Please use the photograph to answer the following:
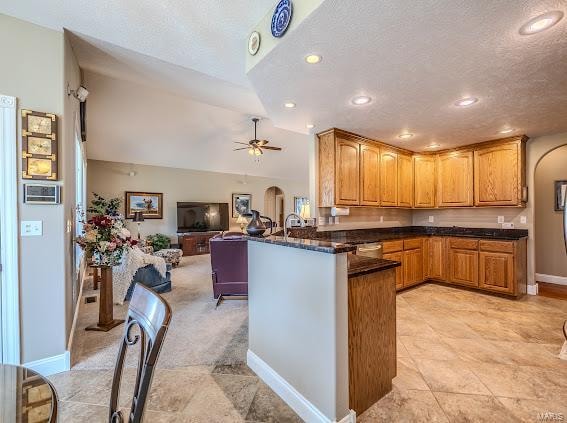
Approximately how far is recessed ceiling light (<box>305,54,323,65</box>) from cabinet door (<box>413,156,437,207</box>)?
350cm

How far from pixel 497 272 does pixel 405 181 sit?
184cm

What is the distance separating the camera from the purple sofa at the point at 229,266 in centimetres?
359

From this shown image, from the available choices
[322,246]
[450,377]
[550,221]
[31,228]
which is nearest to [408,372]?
[450,377]

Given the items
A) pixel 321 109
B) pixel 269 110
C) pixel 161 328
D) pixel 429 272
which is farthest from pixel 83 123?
pixel 429 272

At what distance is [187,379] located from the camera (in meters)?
2.03

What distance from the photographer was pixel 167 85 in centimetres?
317

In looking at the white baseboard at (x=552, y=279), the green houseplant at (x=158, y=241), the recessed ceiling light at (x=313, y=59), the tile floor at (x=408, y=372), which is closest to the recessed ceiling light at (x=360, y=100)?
the recessed ceiling light at (x=313, y=59)

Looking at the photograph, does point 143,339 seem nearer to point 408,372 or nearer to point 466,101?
point 408,372

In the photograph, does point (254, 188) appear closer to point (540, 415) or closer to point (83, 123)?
point (83, 123)

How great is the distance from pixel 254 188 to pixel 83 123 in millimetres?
6063

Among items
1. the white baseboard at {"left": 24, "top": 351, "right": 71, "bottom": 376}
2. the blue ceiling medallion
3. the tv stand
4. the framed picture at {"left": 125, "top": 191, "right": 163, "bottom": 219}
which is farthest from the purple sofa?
the framed picture at {"left": 125, "top": 191, "right": 163, "bottom": 219}

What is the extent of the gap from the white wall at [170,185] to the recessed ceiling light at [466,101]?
23.0 ft

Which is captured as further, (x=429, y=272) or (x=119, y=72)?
(x=429, y=272)

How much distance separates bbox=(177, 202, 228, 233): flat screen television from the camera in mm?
7715
